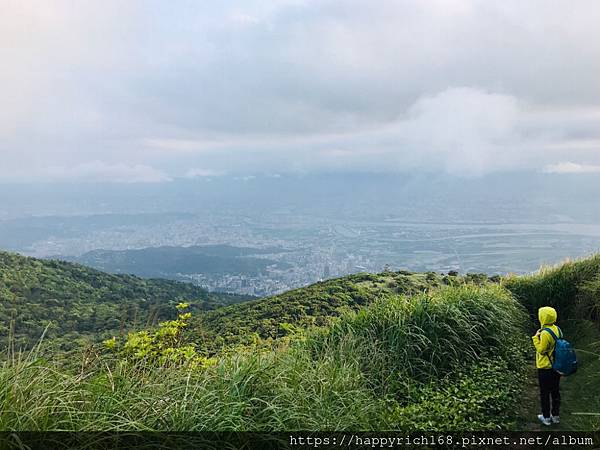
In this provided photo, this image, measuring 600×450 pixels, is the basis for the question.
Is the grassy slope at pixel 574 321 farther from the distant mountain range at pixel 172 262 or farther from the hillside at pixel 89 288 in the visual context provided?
the distant mountain range at pixel 172 262

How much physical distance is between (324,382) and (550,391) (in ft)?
7.97

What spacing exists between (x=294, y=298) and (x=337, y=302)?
1.51 metres

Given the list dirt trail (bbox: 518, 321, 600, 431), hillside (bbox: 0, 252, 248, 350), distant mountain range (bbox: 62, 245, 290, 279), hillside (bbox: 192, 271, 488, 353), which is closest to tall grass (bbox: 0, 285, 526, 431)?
dirt trail (bbox: 518, 321, 600, 431)

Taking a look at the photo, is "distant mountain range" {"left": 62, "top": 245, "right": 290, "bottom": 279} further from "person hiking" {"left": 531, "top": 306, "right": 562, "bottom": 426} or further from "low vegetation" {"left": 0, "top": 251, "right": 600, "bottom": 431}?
"person hiking" {"left": 531, "top": 306, "right": 562, "bottom": 426}

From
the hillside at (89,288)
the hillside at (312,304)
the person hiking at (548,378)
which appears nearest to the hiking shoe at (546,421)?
the person hiking at (548,378)

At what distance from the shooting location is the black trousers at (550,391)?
14.0 feet

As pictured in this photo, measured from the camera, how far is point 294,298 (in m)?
10.4

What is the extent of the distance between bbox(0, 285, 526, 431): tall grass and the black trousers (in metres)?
0.41

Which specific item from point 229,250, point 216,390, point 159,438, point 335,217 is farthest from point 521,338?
point 335,217

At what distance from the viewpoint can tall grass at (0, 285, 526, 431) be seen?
116 inches

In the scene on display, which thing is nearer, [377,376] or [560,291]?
[377,376]

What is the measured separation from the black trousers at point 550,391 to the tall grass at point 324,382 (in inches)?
16.2

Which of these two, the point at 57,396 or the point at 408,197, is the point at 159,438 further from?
the point at 408,197

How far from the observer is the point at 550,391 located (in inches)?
169
